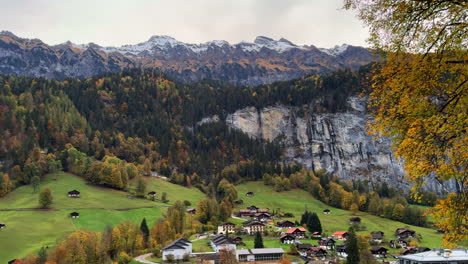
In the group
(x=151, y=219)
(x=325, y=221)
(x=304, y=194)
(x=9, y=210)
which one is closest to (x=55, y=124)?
(x=9, y=210)

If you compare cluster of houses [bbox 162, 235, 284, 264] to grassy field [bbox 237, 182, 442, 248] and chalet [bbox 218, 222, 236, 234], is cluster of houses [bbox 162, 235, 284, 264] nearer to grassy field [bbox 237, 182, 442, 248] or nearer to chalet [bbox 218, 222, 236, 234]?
chalet [bbox 218, 222, 236, 234]

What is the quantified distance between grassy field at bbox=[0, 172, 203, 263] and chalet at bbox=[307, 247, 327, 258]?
4514cm

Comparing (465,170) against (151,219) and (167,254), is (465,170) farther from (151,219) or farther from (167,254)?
(151,219)

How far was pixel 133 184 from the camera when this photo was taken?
465 feet

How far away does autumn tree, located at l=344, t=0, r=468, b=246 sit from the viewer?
1109 centimetres

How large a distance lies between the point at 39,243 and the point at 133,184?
69.2m

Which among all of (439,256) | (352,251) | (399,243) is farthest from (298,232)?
(439,256)

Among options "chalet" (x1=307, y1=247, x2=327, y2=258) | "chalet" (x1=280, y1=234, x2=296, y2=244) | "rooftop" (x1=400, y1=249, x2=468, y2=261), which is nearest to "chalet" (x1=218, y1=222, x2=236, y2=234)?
"chalet" (x1=280, y1=234, x2=296, y2=244)

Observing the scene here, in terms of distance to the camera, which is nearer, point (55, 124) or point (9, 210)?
point (9, 210)

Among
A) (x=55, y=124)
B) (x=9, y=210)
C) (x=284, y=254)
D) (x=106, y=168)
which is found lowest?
(x=284, y=254)

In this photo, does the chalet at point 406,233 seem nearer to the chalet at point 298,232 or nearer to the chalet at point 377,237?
the chalet at point 377,237

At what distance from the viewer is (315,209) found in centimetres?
13075

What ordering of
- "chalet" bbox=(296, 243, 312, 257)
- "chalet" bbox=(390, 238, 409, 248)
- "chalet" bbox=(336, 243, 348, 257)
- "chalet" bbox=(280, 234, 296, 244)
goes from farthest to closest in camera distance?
"chalet" bbox=(390, 238, 409, 248)
"chalet" bbox=(280, 234, 296, 244)
"chalet" bbox=(336, 243, 348, 257)
"chalet" bbox=(296, 243, 312, 257)

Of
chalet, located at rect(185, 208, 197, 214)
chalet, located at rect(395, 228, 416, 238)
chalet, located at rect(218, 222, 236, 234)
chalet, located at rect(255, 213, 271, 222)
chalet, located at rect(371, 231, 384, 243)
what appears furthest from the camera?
chalet, located at rect(185, 208, 197, 214)
